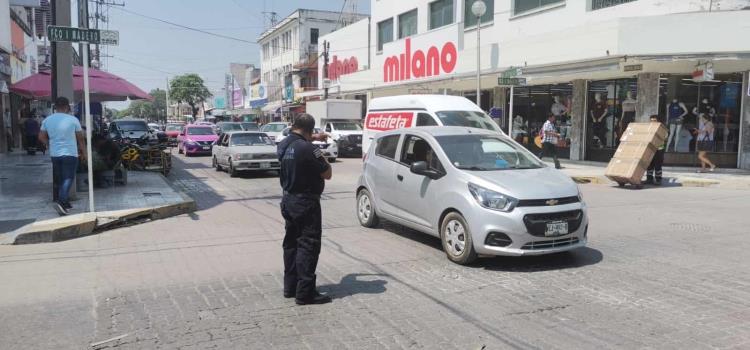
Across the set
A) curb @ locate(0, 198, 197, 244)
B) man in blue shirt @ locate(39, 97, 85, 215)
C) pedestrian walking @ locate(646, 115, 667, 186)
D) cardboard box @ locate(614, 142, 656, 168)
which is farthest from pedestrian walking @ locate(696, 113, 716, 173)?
man in blue shirt @ locate(39, 97, 85, 215)

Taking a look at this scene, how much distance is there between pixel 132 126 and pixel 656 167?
22.6 meters

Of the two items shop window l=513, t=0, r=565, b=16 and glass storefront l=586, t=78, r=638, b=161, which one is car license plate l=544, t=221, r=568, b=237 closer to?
glass storefront l=586, t=78, r=638, b=161

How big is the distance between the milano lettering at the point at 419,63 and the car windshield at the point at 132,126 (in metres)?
13.4

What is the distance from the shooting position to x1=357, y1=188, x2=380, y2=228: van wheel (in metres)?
9.09

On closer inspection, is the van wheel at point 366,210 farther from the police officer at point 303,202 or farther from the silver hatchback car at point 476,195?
the police officer at point 303,202

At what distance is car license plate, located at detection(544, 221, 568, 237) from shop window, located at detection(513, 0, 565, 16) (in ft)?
55.2

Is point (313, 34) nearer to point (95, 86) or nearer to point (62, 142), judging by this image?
point (95, 86)

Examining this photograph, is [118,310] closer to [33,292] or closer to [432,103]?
[33,292]

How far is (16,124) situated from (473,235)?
28.0 m

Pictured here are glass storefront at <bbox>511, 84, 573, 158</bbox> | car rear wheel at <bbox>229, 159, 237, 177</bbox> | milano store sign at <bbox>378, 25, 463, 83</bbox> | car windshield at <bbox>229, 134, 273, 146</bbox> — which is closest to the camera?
car rear wheel at <bbox>229, 159, 237, 177</bbox>

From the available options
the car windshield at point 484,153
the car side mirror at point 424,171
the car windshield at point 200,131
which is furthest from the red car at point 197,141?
the car side mirror at point 424,171

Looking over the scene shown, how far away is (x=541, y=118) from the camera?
77.8 ft

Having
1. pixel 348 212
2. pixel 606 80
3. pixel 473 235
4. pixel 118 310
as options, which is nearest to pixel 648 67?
pixel 606 80

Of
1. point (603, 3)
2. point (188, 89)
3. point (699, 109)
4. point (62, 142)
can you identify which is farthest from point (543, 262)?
point (188, 89)
